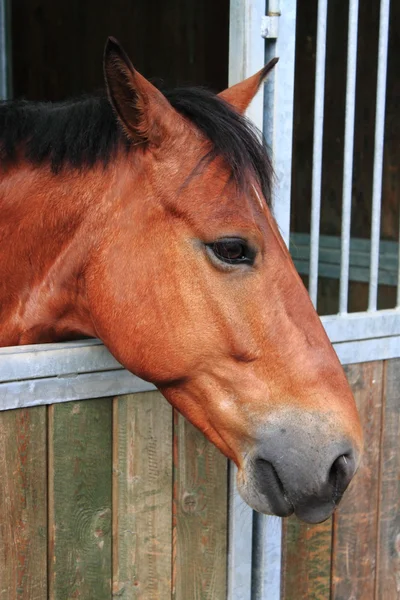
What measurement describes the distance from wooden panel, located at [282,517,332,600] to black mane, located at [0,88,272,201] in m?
1.11

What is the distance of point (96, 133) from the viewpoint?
1738 mm

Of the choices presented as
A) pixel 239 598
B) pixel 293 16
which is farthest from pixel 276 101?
pixel 239 598

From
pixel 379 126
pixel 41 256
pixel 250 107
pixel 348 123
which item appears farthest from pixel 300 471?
pixel 379 126

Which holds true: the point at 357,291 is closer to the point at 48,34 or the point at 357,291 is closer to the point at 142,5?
the point at 142,5

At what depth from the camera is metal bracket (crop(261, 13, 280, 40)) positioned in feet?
6.70

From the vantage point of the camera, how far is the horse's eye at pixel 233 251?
1.60 m

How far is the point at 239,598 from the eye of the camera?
6.96 ft

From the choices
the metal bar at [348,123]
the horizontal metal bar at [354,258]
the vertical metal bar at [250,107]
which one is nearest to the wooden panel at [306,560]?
the vertical metal bar at [250,107]

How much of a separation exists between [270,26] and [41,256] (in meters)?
0.92

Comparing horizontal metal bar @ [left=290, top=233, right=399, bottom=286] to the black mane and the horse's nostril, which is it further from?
the horse's nostril

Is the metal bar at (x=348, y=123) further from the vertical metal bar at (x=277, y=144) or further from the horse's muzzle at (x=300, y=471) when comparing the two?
the horse's muzzle at (x=300, y=471)

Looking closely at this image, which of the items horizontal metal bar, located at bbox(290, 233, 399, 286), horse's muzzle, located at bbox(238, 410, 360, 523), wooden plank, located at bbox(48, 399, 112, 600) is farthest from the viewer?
horizontal metal bar, located at bbox(290, 233, 399, 286)

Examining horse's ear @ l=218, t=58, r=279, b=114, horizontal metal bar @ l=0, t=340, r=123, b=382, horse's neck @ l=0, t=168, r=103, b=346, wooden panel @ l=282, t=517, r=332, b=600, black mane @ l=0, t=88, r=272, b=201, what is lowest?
wooden panel @ l=282, t=517, r=332, b=600

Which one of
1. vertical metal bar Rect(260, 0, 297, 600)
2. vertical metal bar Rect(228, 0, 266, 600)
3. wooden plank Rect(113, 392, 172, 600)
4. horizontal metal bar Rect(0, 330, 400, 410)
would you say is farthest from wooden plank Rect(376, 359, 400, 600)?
wooden plank Rect(113, 392, 172, 600)
